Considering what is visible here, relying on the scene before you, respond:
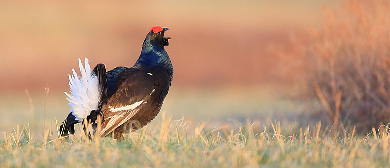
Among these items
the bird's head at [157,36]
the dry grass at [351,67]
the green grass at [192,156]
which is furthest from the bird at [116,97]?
the dry grass at [351,67]

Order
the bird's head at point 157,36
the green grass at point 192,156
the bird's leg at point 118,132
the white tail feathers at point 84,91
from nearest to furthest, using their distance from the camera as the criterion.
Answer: the green grass at point 192,156, the white tail feathers at point 84,91, the bird's leg at point 118,132, the bird's head at point 157,36

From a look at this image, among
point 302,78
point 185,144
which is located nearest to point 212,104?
point 302,78

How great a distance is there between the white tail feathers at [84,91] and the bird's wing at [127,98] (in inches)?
6.0

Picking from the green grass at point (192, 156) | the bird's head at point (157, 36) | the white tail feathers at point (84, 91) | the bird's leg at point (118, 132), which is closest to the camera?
the green grass at point (192, 156)

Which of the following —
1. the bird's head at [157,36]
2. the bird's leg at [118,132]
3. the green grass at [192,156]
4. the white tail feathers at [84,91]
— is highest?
the bird's head at [157,36]

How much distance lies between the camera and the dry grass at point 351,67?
6.69 metres

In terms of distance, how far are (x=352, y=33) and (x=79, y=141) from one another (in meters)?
4.45

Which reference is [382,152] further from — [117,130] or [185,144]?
[117,130]

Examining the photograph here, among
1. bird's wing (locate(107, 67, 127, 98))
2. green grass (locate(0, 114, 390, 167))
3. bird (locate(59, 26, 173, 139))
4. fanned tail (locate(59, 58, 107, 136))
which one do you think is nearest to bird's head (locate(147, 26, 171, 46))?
bird (locate(59, 26, 173, 139))

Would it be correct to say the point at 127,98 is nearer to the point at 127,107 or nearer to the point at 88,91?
the point at 127,107

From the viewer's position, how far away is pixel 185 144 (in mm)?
3867

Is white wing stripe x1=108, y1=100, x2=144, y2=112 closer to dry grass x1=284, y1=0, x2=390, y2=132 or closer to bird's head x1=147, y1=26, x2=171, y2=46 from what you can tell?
bird's head x1=147, y1=26, x2=171, y2=46

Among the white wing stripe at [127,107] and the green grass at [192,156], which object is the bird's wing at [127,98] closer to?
the white wing stripe at [127,107]

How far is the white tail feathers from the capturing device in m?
4.53
